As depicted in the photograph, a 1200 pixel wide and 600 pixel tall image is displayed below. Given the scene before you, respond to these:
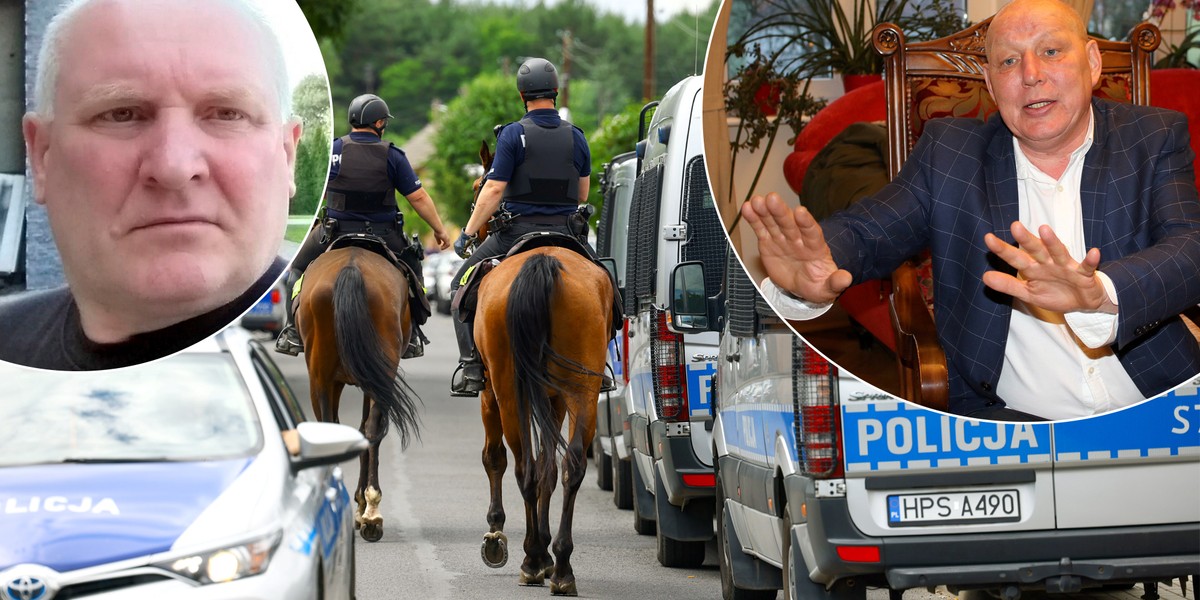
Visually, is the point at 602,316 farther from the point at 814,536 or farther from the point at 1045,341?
the point at 1045,341

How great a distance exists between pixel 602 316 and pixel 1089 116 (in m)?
5.76

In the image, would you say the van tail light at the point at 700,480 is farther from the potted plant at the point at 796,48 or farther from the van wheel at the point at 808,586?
the potted plant at the point at 796,48

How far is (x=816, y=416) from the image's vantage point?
551 centimetres

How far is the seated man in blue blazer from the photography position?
9.49 feet

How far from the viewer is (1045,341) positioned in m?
3.20

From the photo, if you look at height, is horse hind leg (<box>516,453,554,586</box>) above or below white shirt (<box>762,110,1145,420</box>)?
below

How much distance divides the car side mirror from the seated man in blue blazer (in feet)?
7.84

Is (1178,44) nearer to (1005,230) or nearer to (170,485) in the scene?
(1005,230)

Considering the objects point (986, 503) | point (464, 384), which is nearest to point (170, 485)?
point (986, 503)

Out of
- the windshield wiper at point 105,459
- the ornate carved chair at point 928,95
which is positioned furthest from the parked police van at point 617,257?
the ornate carved chair at point 928,95

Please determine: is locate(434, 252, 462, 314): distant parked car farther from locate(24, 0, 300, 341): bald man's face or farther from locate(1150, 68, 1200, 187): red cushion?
locate(1150, 68, 1200, 187): red cushion

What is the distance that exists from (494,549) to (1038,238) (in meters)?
6.26

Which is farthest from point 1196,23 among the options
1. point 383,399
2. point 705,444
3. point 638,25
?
point 638,25

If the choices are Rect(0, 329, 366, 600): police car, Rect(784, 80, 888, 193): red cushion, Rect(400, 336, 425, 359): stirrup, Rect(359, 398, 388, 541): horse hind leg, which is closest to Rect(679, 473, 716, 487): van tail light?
Rect(359, 398, 388, 541): horse hind leg
